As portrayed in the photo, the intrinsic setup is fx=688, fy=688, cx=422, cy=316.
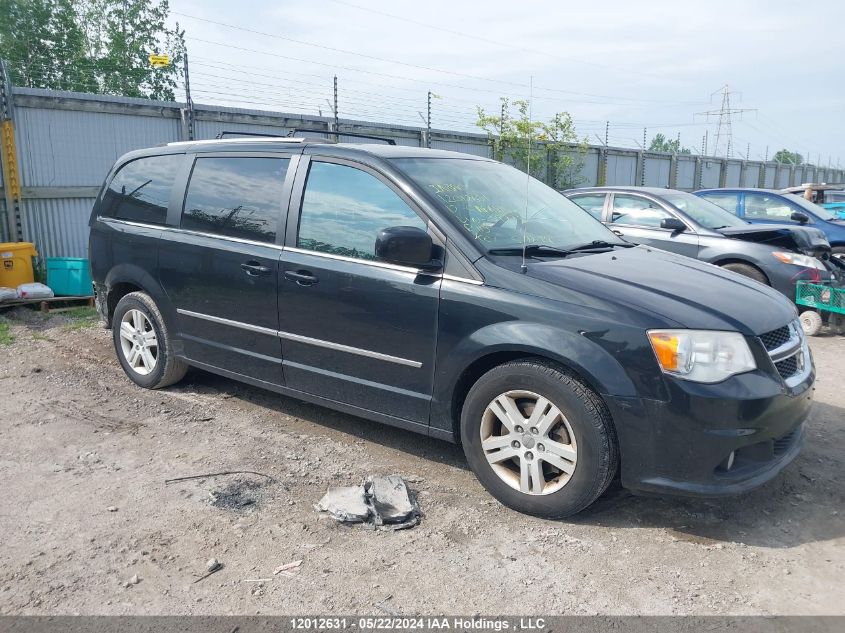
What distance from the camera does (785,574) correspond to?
2.97 meters

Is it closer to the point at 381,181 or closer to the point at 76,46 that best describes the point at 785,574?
the point at 381,181

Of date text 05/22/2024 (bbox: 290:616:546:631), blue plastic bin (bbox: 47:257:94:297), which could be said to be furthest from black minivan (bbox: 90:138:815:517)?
blue plastic bin (bbox: 47:257:94:297)

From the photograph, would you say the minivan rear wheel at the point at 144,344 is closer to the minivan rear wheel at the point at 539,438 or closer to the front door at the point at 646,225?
the minivan rear wheel at the point at 539,438

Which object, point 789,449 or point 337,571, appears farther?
point 789,449

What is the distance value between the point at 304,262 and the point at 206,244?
93 cm

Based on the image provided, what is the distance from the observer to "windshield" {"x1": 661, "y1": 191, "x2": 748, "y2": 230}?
26.9 feet

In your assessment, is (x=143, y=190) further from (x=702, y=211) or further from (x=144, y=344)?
(x=702, y=211)

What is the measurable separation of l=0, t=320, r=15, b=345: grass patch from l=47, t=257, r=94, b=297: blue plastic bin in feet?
3.06

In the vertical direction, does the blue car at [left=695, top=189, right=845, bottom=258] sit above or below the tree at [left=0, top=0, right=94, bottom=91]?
below

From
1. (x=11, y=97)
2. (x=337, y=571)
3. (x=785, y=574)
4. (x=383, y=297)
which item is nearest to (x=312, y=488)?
(x=337, y=571)

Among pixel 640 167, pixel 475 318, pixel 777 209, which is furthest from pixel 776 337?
pixel 640 167

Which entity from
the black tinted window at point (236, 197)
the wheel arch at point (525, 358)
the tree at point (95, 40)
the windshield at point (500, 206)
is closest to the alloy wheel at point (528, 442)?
the wheel arch at point (525, 358)

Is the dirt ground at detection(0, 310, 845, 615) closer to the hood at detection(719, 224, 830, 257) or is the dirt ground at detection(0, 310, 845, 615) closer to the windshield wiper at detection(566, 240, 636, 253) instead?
the windshield wiper at detection(566, 240, 636, 253)

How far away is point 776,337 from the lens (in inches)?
134
